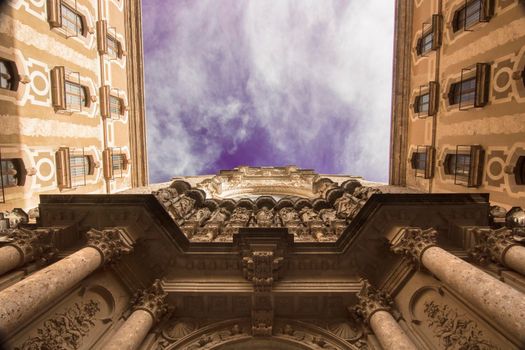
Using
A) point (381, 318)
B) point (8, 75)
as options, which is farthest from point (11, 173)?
point (381, 318)

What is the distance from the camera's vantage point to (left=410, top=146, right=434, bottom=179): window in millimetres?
23062

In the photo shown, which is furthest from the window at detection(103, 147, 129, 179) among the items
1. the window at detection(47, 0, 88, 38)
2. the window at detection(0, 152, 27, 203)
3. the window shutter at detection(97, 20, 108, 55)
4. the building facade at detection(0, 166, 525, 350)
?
the building facade at detection(0, 166, 525, 350)

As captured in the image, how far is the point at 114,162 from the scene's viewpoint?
26859 mm

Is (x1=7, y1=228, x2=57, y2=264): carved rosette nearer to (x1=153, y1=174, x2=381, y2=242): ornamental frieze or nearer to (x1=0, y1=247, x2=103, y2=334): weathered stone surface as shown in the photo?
(x1=0, y1=247, x2=103, y2=334): weathered stone surface

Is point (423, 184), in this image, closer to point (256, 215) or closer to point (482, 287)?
point (256, 215)

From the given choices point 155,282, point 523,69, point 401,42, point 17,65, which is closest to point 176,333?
point 155,282

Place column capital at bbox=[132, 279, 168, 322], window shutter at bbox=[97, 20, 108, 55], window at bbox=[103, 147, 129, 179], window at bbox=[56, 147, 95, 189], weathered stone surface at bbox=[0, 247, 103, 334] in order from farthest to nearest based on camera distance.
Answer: window at bbox=[103, 147, 129, 179]
window shutter at bbox=[97, 20, 108, 55]
window at bbox=[56, 147, 95, 189]
column capital at bbox=[132, 279, 168, 322]
weathered stone surface at bbox=[0, 247, 103, 334]

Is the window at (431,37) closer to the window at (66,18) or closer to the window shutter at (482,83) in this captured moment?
the window shutter at (482,83)

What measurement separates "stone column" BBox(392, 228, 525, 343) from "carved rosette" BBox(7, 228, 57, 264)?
43.3 feet

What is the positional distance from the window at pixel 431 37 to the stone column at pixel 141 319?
21897 millimetres

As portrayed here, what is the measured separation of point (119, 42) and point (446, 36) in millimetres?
23854

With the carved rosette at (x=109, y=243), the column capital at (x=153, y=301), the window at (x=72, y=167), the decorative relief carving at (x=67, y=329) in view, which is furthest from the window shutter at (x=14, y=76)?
the column capital at (x=153, y=301)

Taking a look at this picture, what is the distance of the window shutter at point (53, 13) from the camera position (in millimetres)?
19109

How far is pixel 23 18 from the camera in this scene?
17.4 metres
